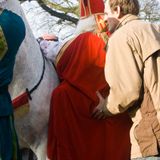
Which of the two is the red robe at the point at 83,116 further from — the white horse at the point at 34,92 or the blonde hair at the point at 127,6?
the blonde hair at the point at 127,6

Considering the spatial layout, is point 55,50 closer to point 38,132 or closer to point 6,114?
point 38,132

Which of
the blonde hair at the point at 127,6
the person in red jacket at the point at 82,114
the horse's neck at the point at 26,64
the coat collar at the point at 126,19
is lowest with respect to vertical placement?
the person in red jacket at the point at 82,114

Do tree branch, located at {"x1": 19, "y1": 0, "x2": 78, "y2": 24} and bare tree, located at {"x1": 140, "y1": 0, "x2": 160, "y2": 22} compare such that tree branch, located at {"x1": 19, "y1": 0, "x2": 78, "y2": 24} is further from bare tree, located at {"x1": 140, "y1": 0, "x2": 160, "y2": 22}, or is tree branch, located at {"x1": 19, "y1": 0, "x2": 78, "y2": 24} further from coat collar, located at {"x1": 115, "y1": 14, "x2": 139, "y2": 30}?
coat collar, located at {"x1": 115, "y1": 14, "x2": 139, "y2": 30}

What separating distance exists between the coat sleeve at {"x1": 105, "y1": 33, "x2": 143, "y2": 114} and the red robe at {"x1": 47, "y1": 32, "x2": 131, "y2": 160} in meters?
0.56

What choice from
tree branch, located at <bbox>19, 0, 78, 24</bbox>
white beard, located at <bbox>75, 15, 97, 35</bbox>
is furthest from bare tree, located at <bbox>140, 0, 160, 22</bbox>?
white beard, located at <bbox>75, 15, 97, 35</bbox>

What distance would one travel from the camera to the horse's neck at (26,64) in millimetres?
3688

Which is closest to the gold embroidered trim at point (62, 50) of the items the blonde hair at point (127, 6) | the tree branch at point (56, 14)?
the blonde hair at point (127, 6)

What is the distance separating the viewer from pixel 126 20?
351 centimetres

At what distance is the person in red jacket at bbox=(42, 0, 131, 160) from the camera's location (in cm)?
384

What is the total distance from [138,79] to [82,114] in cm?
84

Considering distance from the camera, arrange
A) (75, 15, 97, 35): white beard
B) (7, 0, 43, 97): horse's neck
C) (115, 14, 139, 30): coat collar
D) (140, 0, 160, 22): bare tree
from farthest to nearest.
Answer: (140, 0, 160, 22): bare tree
(75, 15, 97, 35): white beard
(7, 0, 43, 97): horse's neck
(115, 14, 139, 30): coat collar

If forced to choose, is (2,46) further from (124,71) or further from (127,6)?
(127,6)

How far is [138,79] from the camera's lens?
323cm

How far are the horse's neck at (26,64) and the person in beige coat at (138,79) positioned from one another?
0.68m
